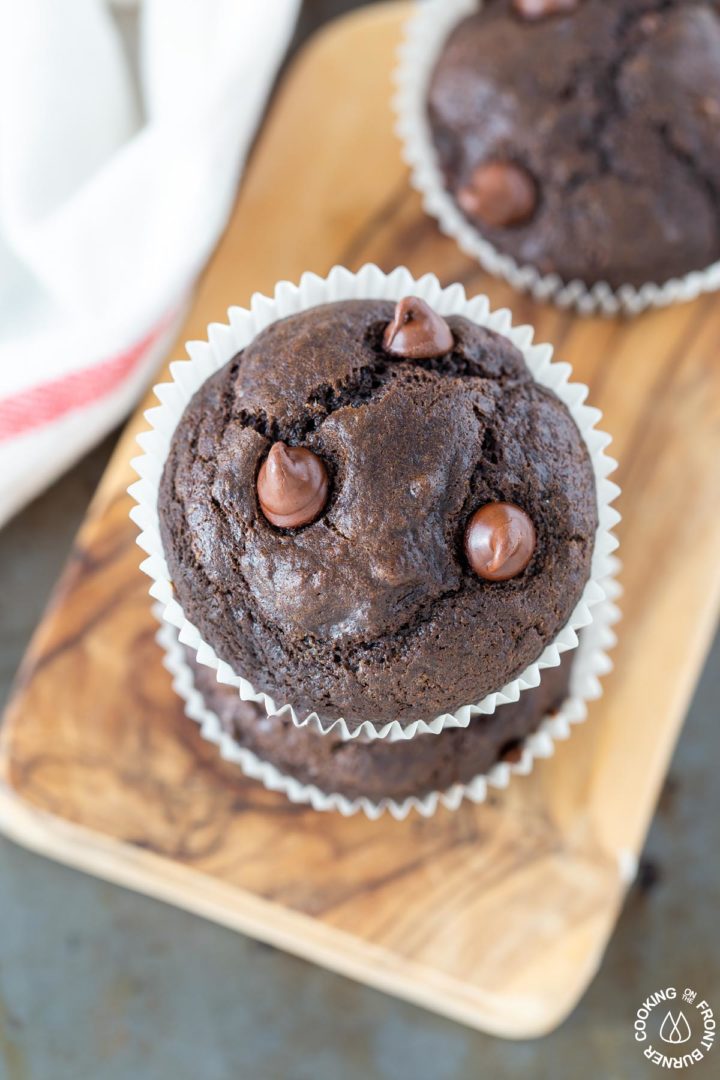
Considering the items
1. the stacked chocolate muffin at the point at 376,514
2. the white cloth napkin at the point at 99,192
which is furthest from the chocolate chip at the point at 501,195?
the stacked chocolate muffin at the point at 376,514

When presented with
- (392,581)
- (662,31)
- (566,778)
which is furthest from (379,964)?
(662,31)

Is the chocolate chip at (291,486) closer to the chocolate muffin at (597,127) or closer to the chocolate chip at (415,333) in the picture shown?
the chocolate chip at (415,333)

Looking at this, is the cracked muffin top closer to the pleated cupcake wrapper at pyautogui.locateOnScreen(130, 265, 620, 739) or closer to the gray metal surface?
the pleated cupcake wrapper at pyautogui.locateOnScreen(130, 265, 620, 739)

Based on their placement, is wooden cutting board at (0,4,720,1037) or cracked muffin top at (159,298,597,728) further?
wooden cutting board at (0,4,720,1037)

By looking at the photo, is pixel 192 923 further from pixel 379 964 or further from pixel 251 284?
pixel 251 284

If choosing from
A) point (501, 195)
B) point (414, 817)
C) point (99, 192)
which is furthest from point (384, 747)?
point (99, 192)

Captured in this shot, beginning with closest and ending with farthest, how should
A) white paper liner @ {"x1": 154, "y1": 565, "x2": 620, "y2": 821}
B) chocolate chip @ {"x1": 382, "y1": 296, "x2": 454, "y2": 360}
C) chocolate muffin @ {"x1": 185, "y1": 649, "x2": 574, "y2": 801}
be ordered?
chocolate chip @ {"x1": 382, "y1": 296, "x2": 454, "y2": 360}
chocolate muffin @ {"x1": 185, "y1": 649, "x2": 574, "y2": 801}
white paper liner @ {"x1": 154, "y1": 565, "x2": 620, "y2": 821}

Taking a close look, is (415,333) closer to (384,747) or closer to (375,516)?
(375,516)

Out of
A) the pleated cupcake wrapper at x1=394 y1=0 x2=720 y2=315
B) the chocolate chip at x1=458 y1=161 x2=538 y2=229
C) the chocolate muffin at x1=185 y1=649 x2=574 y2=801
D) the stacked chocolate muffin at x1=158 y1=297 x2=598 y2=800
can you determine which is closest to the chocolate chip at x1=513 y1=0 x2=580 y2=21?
the pleated cupcake wrapper at x1=394 y1=0 x2=720 y2=315

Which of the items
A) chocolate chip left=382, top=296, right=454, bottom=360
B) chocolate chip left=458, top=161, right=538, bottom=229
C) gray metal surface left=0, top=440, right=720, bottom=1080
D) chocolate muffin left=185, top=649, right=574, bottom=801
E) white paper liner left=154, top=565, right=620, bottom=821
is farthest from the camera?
gray metal surface left=0, top=440, right=720, bottom=1080
